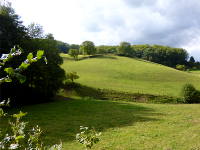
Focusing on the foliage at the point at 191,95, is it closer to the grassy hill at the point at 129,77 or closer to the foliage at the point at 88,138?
the grassy hill at the point at 129,77

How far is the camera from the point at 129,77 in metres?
60.2

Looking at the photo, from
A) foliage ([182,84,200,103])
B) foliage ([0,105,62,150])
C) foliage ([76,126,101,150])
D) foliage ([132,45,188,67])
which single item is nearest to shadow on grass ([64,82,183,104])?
foliage ([182,84,200,103])

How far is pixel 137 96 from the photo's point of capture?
140 ft

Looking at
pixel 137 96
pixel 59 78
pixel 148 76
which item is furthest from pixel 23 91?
pixel 148 76

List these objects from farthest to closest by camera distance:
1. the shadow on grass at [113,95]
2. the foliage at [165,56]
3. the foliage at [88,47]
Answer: the foliage at [165,56] → the foliage at [88,47] → the shadow on grass at [113,95]

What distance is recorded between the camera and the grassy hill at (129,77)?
48531 millimetres

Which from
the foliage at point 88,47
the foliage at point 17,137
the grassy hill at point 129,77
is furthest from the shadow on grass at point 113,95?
the foliage at point 88,47

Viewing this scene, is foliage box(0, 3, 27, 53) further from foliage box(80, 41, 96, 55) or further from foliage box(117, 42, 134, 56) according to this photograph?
foliage box(117, 42, 134, 56)

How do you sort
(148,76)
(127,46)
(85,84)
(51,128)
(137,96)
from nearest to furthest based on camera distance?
(51,128) → (137,96) → (85,84) → (148,76) → (127,46)

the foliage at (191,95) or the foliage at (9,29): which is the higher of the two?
the foliage at (9,29)

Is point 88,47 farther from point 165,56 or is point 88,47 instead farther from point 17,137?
point 17,137

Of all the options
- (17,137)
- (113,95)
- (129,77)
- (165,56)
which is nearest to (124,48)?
(165,56)

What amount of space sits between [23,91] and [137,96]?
848 inches

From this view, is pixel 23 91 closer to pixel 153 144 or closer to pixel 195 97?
pixel 153 144
